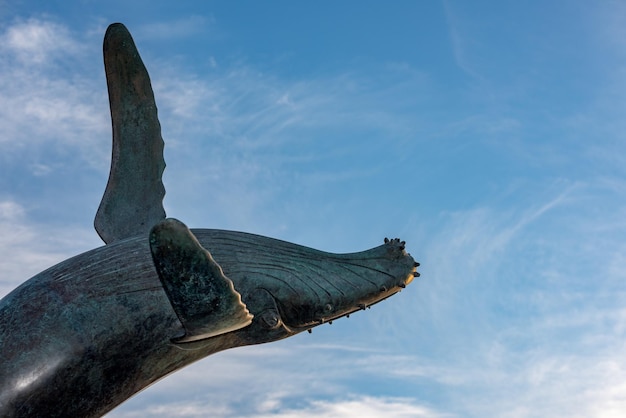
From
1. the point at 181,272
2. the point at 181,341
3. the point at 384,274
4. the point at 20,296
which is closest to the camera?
the point at 181,272

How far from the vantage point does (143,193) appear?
11.1 meters

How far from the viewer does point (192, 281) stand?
26.8 ft

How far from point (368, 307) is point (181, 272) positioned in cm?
334

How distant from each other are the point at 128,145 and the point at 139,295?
7.28 ft

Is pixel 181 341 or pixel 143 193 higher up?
pixel 143 193

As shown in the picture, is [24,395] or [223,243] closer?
[24,395]

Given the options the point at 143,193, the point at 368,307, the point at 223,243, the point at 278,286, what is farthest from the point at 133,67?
the point at 368,307

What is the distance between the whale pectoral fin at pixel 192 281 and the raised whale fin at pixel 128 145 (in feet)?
9.55

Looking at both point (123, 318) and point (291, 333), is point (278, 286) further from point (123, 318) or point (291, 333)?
point (123, 318)

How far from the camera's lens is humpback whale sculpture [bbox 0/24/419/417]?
919 centimetres

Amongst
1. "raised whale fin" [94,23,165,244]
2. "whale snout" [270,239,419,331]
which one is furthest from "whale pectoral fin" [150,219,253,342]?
"raised whale fin" [94,23,165,244]

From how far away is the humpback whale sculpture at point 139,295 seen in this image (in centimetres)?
919

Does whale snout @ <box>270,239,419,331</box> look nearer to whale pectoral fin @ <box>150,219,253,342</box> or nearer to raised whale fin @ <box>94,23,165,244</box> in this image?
whale pectoral fin @ <box>150,219,253,342</box>

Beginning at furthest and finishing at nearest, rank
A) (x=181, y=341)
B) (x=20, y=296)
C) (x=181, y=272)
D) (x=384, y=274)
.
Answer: (x=384, y=274) < (x=20, y=296) < (x=181, y=341) < (x=181, y=272)
